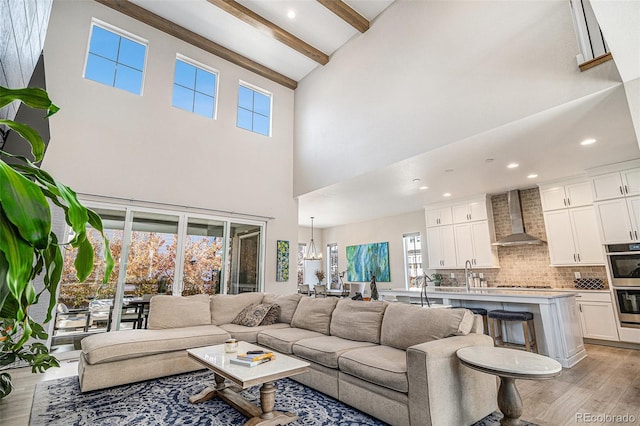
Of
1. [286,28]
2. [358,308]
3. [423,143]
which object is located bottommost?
[358,308]

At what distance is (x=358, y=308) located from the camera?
3535 millimetres

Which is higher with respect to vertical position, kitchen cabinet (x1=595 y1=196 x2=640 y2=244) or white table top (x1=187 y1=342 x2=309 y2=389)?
kitchen cabinet (x1=595 y1=196 x2=640 y2=244)

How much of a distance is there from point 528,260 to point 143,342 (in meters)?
6.64

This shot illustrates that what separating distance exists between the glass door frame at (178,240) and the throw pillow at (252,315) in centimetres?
148

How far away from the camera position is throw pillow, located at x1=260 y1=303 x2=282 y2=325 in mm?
4438

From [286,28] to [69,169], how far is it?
4.39 meters

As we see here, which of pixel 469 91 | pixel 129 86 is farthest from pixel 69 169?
pixel 469 91

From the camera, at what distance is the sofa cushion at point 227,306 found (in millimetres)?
4539

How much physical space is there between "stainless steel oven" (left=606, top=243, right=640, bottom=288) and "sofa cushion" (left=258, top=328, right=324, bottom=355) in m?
4.61

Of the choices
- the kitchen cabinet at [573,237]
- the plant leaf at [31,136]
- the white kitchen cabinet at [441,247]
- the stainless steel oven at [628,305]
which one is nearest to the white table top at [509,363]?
the plant leaf at [31,136]

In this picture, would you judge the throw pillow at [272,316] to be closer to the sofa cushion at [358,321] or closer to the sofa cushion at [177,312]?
the sofa cushion at [177,312]

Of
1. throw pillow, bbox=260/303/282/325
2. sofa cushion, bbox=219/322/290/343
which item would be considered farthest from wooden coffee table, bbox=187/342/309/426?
throw pillow, bbox=260/303/282/325

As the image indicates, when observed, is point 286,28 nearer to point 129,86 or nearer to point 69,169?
point 129,86

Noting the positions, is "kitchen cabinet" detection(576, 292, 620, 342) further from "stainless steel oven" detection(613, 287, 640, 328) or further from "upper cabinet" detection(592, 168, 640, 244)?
"upper cabinet" detection(592, 168, 640, 244)
